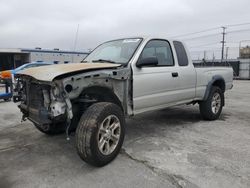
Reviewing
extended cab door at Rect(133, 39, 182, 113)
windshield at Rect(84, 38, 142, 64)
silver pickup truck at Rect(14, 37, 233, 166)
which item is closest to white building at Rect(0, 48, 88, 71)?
windshield at Rect(84, 38, 142, 64)

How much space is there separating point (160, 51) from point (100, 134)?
2434 millimetres

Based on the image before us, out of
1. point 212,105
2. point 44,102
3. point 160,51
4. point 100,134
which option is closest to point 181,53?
point 160,51

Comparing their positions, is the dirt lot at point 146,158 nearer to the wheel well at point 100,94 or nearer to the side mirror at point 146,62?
the wheel well at point 100,94

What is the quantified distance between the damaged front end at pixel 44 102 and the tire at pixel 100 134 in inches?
10.7

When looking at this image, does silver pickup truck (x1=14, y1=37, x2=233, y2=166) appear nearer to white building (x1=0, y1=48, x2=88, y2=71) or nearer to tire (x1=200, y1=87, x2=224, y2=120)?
tire (x1=200, y1=87, x2=224, y2=120)

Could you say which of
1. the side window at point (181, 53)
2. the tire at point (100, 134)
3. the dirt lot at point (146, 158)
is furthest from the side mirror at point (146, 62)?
the dirt lot at point (146, 158)

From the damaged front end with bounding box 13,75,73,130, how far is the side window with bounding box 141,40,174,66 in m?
1.93

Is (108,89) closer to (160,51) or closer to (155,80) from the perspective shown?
(155,80)

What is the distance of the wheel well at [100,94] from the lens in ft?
13.5

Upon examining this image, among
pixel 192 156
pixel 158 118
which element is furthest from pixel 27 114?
pixel 158 118

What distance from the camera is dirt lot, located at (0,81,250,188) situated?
3467 millimetres

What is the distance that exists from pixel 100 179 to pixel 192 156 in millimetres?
1583

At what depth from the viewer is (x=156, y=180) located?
3.46 metres

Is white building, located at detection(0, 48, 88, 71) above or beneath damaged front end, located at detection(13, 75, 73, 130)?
above
